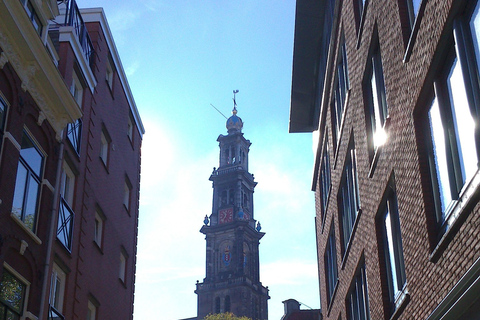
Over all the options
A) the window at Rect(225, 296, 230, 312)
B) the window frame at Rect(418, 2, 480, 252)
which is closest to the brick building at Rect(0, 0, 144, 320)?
the window frame at Rect(418, 2, 480, 252)

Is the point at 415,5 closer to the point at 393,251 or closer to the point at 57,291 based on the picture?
the point at 393,251

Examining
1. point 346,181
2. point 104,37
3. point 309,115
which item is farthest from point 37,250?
point 309,115

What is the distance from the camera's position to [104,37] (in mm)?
24453

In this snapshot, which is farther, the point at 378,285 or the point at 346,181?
the point at 346,181

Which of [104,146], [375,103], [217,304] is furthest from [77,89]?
[217,304]

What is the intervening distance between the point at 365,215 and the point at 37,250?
733 centimetres

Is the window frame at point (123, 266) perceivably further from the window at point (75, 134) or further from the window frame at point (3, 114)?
the window frame at point (3, 114)

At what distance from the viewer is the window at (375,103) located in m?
14.0

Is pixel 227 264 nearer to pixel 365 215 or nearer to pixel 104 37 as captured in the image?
pixel 104 37

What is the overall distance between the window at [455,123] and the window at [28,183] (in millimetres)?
8378

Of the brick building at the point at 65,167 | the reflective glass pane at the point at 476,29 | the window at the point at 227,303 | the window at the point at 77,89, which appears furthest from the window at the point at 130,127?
the window at the point at 227,303

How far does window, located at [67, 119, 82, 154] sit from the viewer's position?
19.3m

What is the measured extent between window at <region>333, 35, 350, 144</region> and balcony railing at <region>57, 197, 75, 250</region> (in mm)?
8069

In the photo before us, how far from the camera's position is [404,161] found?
1193 cm
